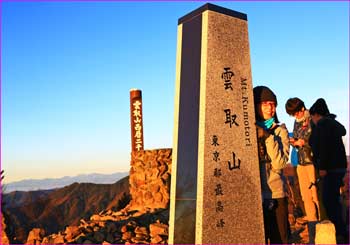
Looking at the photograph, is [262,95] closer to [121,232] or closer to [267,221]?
[267,221]

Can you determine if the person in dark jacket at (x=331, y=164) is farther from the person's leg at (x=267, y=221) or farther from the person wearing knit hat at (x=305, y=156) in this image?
the person's leg at (x=267, y=221)

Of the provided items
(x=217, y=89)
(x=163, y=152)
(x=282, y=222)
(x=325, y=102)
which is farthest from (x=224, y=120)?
(x=163, y=152)

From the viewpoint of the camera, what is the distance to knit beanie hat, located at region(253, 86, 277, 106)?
14.8 feet

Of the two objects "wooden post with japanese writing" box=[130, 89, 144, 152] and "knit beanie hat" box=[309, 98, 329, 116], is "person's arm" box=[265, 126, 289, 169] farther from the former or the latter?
"wooden post with japanese writing" box=[130, 89, 144, 152]

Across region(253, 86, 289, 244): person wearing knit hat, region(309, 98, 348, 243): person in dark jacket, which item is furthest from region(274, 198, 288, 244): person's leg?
region(309, 98, 348, 243): person in dark jacket

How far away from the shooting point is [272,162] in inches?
170

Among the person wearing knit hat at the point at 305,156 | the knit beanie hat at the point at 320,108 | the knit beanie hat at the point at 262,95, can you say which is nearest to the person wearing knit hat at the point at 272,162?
the knit beanie hat at the point at 262,95

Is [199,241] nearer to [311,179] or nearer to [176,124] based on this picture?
[176,124]

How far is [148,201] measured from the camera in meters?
11.9

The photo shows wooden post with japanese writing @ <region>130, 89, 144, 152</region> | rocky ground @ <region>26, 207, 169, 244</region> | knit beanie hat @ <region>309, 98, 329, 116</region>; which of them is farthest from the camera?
wooden post with japanese writing @ <region>130, 89, 144, 152</region>

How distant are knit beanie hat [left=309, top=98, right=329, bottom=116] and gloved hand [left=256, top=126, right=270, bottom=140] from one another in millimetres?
1137

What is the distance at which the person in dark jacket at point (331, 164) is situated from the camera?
4.97m

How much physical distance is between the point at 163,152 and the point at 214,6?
776cm

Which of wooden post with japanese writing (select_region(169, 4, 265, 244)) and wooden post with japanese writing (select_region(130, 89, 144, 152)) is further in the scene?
wooden post with japanese writing (select_region(130, 89, 144, 152))
